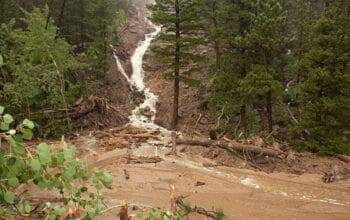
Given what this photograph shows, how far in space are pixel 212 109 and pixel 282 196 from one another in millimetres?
14855

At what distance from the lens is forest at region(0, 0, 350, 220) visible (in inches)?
522

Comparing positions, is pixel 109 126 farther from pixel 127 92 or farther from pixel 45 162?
pixel 45 162

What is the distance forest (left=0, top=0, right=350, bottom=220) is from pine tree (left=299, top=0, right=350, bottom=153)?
0.06 metres

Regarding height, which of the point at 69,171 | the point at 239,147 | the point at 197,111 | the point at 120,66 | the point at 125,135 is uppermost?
the point at 120,66

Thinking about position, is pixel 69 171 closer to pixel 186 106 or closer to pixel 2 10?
pixel 186 106

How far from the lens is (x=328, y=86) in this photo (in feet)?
66.4

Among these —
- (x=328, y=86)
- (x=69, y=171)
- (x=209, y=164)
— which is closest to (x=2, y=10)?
(x=209, y=164)

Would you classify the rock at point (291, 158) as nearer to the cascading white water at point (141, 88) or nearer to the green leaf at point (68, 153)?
the cascading white water at point (141, 88)

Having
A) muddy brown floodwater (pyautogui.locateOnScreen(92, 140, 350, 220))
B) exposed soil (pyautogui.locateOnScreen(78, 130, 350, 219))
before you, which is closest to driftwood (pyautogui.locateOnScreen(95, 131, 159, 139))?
exposed soil (pyautogui.locateOnScreen(78, 130, 350, 219))

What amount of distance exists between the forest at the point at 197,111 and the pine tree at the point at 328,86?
0.06 m

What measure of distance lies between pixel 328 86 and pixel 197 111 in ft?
40.1

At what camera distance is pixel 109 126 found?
2589 cm

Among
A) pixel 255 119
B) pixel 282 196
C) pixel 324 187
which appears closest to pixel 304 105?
pixel 255 119

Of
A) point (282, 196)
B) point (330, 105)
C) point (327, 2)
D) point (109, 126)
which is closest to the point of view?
point (282, 196)
